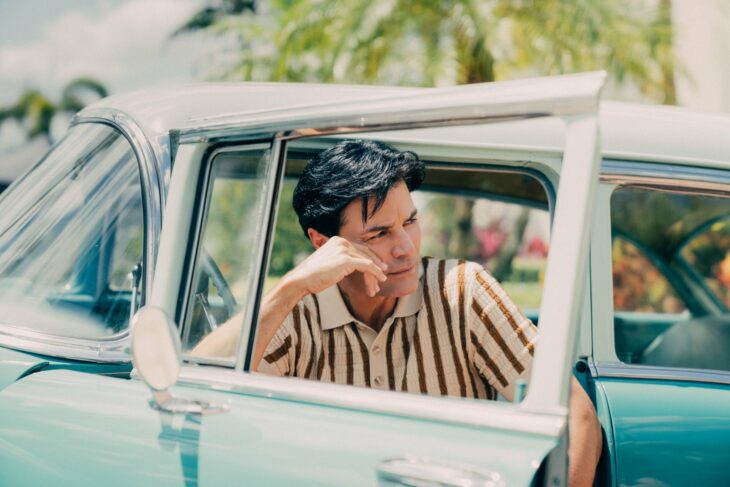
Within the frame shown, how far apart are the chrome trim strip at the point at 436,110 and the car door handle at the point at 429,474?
0.62 metres

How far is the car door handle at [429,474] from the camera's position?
1603 mm

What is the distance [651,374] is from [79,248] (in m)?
1.67

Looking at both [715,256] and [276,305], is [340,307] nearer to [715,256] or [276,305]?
[276,305]

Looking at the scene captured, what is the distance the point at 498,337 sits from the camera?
8.23ft

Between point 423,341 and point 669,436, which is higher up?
point 423,341

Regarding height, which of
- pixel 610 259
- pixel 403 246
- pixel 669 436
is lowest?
pixel 669 436

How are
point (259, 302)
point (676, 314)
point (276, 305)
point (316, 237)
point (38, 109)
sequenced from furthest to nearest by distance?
point (38, 109)
point (676, 314)
point (316, 237)
point (276, 305)
point (259, 302)

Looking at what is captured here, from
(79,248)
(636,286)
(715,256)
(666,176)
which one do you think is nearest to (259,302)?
(79,248)

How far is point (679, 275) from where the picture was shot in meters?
4.77

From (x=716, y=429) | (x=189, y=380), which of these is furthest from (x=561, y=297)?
(x=716, y=429)

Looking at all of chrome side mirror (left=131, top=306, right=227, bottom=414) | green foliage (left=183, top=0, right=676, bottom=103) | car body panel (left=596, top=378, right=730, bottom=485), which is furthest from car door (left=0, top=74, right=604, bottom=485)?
green foliage (left=183, top=0, right=676, bottom=103)

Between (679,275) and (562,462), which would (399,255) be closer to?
(562,462)

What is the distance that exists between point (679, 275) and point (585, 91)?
3.43m

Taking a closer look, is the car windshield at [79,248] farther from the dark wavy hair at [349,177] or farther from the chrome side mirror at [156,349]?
the chrome side mirror at [156,349]
